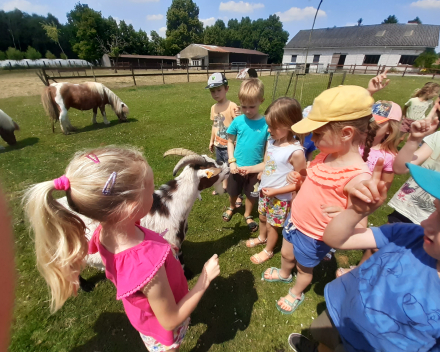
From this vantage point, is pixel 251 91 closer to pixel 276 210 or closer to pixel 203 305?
pixel 276 210

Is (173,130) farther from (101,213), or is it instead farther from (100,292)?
(101,213)

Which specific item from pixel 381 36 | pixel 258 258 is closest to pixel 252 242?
pixel 258 258

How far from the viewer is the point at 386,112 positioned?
9.17ft

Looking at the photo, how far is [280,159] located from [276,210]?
74cm

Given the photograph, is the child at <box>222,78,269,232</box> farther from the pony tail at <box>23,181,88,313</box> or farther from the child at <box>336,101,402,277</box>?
the pony tail at <box>23,181,88,313</box>

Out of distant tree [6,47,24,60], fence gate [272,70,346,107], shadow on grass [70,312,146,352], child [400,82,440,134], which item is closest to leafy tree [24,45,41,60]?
distant tree [6,47,24,60]

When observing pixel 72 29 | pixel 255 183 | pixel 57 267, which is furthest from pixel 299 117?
pixel 72 29

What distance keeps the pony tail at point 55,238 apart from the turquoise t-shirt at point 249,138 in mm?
2520

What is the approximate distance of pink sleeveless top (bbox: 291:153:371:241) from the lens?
66.5 inches

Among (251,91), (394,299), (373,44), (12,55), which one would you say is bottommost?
(394,299)

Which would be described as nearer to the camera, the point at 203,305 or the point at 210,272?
the point at 210,272

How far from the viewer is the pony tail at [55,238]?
1197mm

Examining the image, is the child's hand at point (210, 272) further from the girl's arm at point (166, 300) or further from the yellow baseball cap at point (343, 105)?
the yellow baseball cap at point (343, 105)

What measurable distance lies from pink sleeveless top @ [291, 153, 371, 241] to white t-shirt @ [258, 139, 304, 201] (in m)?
0.51
